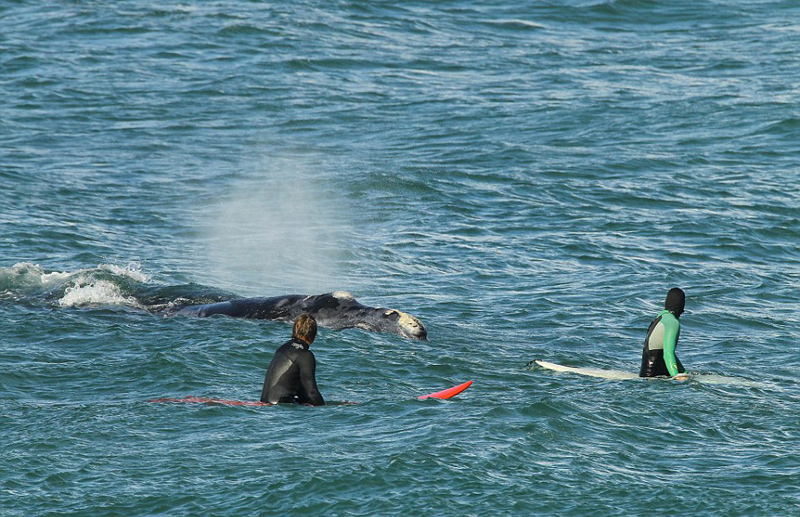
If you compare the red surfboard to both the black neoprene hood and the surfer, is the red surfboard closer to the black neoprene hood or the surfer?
the surfer

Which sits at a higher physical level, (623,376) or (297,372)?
(297,372)

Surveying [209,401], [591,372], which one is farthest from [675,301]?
[209,401]

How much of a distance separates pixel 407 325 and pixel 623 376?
3.38 meters

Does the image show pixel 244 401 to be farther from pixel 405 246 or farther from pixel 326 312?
pixel 405 246

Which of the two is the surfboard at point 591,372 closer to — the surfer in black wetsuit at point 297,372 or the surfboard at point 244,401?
the surfboard at point 244,401

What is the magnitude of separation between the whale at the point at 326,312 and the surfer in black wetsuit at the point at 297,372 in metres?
3.97

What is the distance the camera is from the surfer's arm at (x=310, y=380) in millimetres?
13281

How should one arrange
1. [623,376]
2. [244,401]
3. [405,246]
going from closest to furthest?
[244,401] → [623,376] → [405,246]

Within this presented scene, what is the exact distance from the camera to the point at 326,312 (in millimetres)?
17844

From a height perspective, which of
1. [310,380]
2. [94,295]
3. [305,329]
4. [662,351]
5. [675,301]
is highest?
[305,329]

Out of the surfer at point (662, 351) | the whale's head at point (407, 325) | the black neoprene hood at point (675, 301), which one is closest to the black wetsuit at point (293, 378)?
the whale's head at point (407, 325)

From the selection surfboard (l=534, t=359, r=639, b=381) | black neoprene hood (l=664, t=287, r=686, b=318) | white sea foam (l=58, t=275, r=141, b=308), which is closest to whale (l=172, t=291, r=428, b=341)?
white sea foam (l=58, t=275, r=141, b=308)

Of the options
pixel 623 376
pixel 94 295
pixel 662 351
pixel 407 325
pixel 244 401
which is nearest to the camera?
pixel 244 401

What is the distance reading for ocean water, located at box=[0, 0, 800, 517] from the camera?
1143 centimetres
